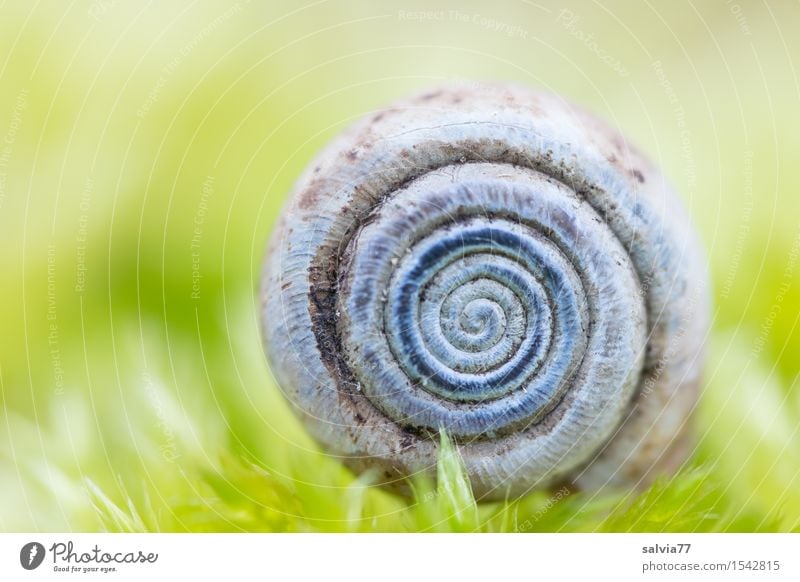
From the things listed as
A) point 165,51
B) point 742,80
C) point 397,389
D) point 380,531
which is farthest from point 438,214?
point 742,80

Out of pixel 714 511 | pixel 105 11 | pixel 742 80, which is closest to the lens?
pixel 714 511
